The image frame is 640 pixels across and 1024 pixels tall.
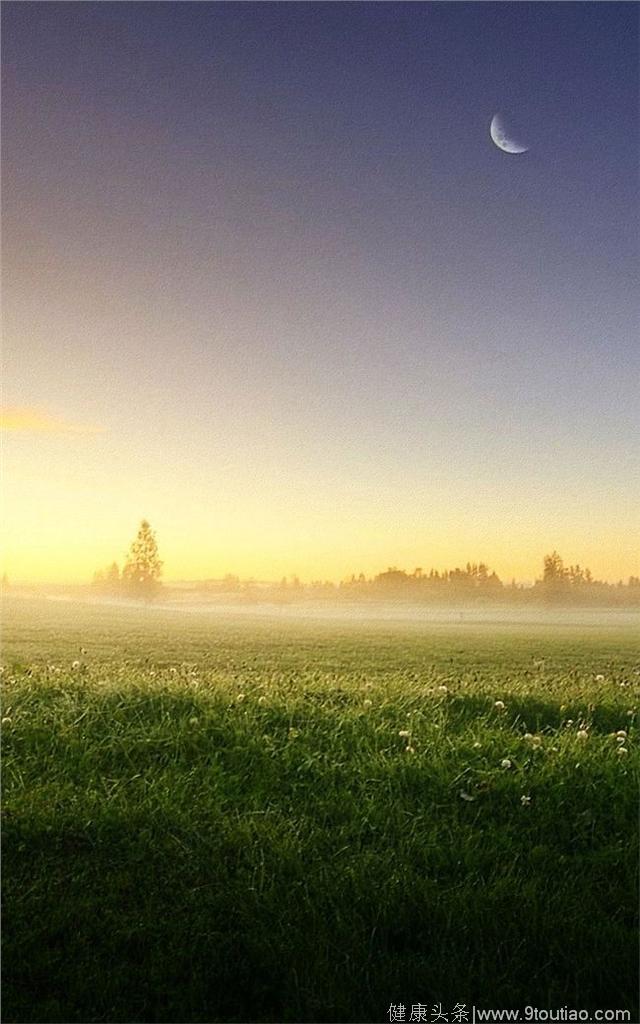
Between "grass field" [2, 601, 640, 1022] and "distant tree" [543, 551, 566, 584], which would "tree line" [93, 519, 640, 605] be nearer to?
"distant tree" [543, 551, 566, 584]

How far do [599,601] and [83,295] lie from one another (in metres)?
7.42

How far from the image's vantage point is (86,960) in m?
3.49

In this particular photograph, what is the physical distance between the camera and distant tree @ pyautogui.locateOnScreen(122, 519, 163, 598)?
10102 mm

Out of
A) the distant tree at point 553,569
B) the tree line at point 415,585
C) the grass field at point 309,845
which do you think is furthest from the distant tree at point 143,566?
the distant tree at point 553,569

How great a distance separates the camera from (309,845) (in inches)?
177

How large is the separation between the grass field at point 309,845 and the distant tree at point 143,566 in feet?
7.88

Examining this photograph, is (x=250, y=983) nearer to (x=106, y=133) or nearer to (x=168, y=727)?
(x=168, y=727)

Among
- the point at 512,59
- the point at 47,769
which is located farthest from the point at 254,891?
the point at 512,59

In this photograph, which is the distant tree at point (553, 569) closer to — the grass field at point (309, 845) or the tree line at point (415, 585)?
the tree line at point (415, 585)

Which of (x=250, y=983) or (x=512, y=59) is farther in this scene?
(x=512, y=59)

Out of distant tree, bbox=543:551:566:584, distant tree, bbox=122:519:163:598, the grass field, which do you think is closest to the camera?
the grass field

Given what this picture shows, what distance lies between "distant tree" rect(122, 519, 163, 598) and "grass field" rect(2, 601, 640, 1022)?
94.5 inches

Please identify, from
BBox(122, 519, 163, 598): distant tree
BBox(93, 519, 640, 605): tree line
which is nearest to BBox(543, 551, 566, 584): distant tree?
BBox(93, 519, 640, 605): tree line

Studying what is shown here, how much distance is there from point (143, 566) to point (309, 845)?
6.80 metres
